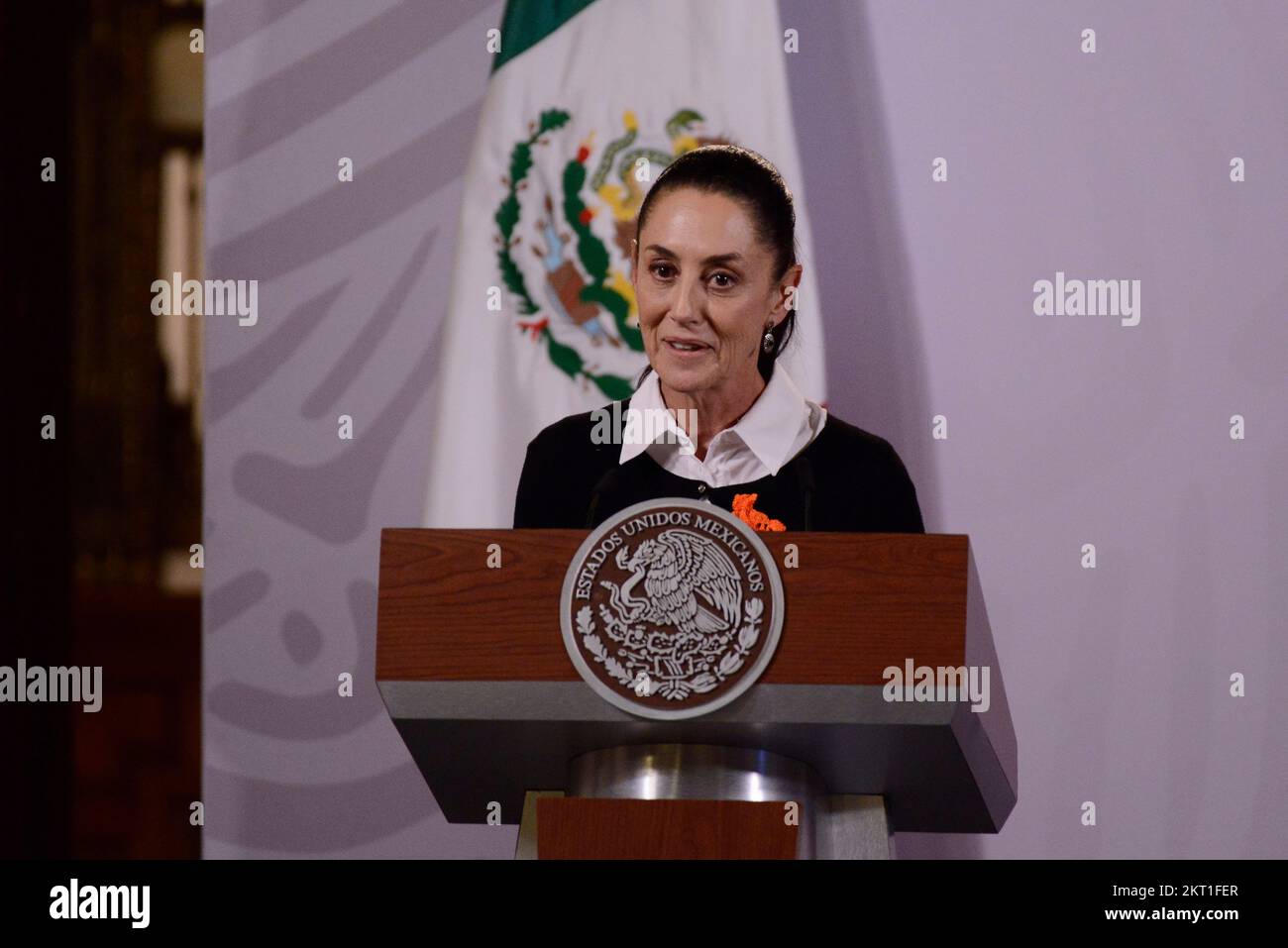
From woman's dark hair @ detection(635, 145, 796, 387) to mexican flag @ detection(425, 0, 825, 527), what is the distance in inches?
10.4

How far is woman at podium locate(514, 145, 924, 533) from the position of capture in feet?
9.95

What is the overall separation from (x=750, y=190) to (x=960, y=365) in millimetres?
570

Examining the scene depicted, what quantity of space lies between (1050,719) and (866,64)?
1.36m

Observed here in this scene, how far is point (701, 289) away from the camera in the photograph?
10.3ft

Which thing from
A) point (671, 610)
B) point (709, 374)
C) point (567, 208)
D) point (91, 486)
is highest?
point (567, 208)

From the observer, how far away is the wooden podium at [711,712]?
169cm
